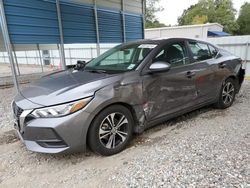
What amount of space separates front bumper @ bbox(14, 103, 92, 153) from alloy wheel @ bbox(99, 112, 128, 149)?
0.25 meters

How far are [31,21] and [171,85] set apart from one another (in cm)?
395

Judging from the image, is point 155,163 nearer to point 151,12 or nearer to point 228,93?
point 228,93

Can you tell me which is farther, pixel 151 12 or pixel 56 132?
pixel 151 12

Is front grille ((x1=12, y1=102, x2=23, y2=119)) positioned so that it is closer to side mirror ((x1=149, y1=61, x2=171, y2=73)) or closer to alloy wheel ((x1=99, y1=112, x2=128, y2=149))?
alloy wheel ((x1=99, y1=112, x2=128, y2=149))

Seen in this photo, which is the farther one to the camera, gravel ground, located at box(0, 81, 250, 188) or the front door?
the front door

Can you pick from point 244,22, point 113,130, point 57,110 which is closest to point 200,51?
point 113,130

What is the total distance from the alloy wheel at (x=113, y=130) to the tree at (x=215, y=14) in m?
37.9

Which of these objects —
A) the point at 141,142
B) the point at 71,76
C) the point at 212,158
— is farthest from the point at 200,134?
the point at 71,76

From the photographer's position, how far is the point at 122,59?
11.3ft

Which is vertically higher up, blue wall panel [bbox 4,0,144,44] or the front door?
blue wall panel [bbox 4,0,144,44]

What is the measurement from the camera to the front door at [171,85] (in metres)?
2.95

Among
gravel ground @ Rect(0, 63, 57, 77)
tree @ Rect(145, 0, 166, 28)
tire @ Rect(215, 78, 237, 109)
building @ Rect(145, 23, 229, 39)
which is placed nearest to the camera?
tire @ Rect(215, 78, 237, 109)

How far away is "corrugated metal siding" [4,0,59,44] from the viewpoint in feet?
15.4

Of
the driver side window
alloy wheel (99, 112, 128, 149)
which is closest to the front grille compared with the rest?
alloy wheel (99, 112, 128, 149)
